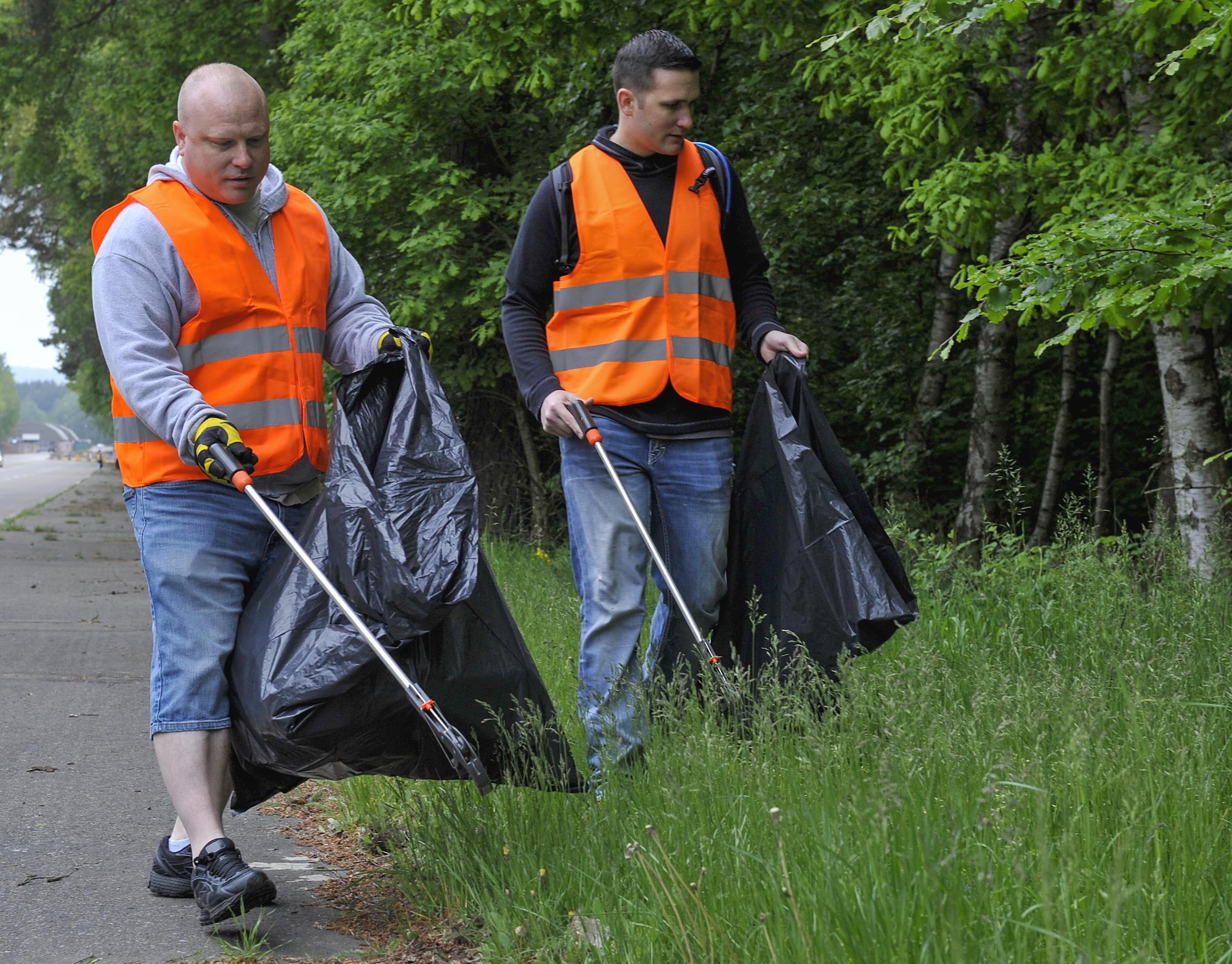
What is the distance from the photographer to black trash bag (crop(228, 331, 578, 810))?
121 inches

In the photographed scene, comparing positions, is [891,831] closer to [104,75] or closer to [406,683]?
[406,683]

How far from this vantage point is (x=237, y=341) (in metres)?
3.47

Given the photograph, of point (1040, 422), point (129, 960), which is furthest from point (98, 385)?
point (129, 960)

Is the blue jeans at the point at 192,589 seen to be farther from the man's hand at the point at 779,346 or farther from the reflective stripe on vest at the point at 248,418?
the man's hand at the point at 779,346

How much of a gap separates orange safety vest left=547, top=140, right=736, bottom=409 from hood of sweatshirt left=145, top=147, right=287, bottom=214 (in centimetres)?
82

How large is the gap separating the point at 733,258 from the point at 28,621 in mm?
6917

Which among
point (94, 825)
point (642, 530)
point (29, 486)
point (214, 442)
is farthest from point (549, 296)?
point (29, 486)

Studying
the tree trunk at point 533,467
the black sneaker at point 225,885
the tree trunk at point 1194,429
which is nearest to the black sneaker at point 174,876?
the black sneaker at point 225,885

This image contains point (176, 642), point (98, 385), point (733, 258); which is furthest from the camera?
point (98, 385)

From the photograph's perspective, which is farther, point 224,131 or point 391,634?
point 224,131

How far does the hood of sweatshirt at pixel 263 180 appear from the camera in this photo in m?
3.48

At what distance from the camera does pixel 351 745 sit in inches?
122

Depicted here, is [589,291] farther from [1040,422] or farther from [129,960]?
[1040,422]

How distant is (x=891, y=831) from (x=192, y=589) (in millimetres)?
1836
